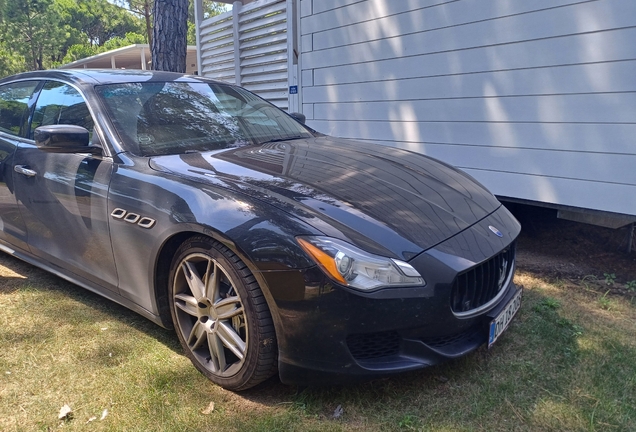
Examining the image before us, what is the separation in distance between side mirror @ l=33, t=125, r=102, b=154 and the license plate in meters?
2.33

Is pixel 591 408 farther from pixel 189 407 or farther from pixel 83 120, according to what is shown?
pixel 83 120

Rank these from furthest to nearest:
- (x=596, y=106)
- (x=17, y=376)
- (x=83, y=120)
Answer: (x=596, y=106) → (x=83, y=120) → (x=17, y=376)

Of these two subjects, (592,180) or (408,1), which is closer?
(592,180)

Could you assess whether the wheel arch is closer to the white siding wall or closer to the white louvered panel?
the white siding wall

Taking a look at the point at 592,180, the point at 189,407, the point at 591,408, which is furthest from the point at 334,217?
the point at 592,180

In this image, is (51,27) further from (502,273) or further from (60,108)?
(502,273)

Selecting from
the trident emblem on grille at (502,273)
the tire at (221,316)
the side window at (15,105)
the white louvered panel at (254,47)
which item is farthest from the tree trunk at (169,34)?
the trident emblem on grille at (502,273)

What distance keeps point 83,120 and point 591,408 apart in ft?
10.0

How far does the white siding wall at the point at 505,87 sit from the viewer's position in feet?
12.2

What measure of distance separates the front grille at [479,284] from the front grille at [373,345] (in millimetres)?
296

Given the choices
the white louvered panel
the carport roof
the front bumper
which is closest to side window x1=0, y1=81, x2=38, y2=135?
the front bumper

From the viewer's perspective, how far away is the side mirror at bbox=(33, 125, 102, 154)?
2812 millimetres

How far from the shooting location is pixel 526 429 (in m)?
2.14

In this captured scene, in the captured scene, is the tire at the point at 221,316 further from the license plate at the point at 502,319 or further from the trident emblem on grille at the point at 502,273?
the trident emblem on grille at the point at 502,273
